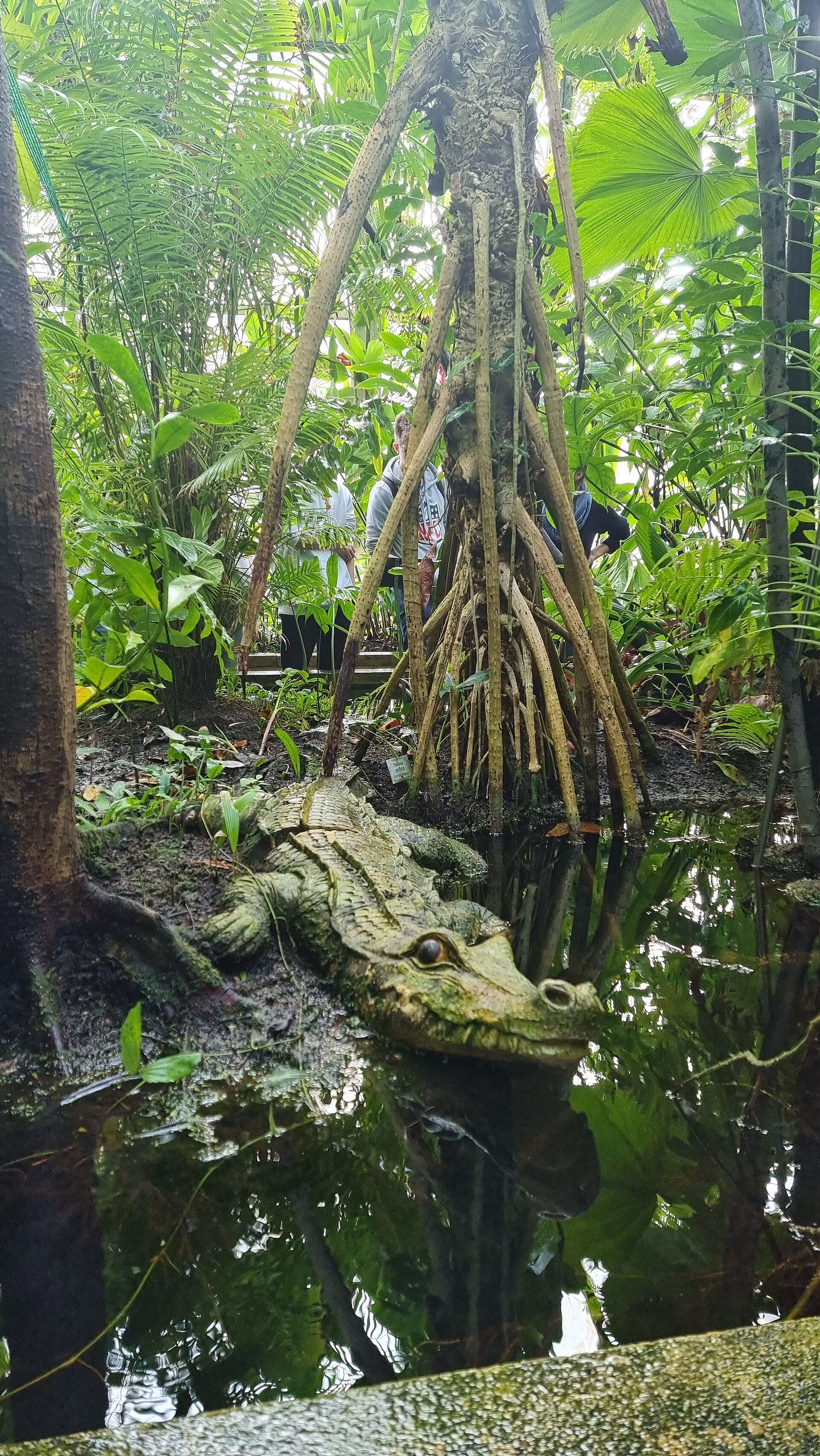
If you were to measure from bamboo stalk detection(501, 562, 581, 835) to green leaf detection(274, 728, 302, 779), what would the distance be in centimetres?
116

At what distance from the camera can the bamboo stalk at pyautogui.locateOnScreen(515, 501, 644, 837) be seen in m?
3.41

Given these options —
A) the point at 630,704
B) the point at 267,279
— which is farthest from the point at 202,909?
the point at 267,279

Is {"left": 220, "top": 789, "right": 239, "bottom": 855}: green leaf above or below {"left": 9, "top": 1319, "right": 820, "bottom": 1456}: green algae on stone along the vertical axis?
above

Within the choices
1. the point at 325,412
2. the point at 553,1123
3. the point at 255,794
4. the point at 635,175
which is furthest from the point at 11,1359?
the point at 325,412

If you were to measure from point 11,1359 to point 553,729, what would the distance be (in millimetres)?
2899

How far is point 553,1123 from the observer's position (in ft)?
5.35

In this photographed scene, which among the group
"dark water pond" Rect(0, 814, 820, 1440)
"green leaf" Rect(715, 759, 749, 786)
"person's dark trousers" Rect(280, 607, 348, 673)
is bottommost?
"dark water pond" Rect(0, 814, 820, 1440)

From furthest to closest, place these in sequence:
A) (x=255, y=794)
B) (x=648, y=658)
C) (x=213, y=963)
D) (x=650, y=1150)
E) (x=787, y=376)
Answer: (x=648, y=658) → (x=255, y=794) → (x=787, y=376) → (x=213, y=963) → (x=650, y=1150)

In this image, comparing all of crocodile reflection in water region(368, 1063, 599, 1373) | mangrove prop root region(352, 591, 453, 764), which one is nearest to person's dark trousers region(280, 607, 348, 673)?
mangrove prop root region(352, 591, 453, 764)

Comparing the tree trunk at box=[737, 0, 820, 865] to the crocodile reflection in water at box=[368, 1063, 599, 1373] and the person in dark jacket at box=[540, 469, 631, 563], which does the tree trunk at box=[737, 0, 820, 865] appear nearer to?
the crocodile reflection in water at box=[368, 1063, 599, 1373]

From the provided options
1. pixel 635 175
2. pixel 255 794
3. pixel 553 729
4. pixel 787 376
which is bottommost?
pixel 255 794

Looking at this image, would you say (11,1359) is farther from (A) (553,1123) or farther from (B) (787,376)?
(B) (787,376)

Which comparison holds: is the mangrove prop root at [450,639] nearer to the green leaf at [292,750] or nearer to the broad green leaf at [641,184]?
the green leaf at [292,750]

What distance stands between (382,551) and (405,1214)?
2.43m
